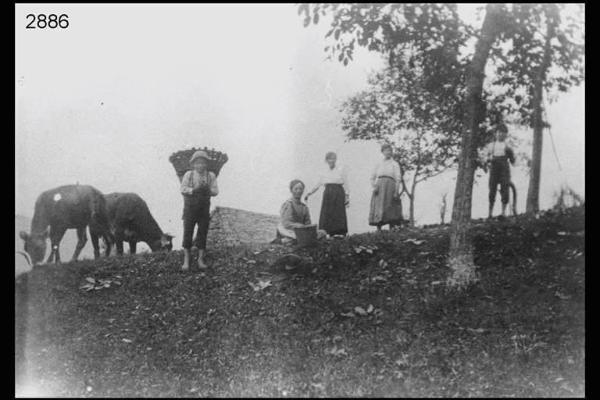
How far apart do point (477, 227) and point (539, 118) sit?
2.02 meters

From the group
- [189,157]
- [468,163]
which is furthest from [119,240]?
[468,163]

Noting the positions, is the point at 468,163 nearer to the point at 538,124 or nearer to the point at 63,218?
the point at 538,124

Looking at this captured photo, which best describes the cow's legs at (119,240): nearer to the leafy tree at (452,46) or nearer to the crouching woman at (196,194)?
the crouching woman at (196,194)

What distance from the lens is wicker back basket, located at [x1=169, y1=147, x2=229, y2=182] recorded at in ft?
39.7

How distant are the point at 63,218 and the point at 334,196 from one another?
17.5 feet

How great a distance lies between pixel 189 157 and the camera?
12312 mm

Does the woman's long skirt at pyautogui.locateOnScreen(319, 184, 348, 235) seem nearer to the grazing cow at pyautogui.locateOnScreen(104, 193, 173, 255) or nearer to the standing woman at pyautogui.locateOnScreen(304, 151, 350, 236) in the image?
the standing woman at pyautogui.locateOnScreen(304, 151, 350, 236)

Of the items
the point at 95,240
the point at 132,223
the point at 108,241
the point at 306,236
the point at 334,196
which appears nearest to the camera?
the point at 306,236

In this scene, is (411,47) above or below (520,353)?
above

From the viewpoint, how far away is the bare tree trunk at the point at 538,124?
767 centimetres

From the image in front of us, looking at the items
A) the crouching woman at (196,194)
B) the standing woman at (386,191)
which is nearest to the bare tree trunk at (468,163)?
the standing woman at (386,191)

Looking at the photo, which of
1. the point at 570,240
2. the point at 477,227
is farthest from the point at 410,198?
the point at 570,240

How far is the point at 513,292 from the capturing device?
7.32 metres
